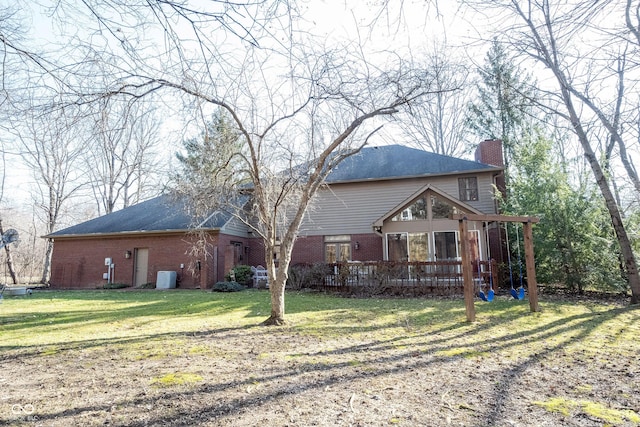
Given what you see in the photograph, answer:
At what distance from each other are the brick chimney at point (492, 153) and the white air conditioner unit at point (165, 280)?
53.0ft

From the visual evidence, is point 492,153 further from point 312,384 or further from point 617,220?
point 312,384

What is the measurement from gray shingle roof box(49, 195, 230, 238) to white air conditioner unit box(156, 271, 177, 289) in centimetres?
215

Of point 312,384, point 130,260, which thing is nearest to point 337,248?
point 130,260

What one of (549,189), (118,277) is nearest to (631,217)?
(549,189)

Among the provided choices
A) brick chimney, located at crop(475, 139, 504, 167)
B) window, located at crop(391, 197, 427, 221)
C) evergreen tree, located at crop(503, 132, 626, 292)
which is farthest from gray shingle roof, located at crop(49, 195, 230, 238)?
evergreen tree, located at crop(503, 132, 626, 292)

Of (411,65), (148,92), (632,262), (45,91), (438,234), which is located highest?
(411,65)

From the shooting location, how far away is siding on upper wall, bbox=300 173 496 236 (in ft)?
59.4

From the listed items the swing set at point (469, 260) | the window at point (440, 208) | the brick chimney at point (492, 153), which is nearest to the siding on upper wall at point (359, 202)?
the brick chimney at point (492, 153)

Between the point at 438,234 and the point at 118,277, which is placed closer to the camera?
the point at 438,234

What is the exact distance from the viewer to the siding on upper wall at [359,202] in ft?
59.4

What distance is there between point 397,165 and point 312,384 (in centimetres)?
1664

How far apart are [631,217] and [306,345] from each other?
12.9 meters

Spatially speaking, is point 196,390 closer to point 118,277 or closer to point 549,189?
point 549,189

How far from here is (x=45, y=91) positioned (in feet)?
13.0
